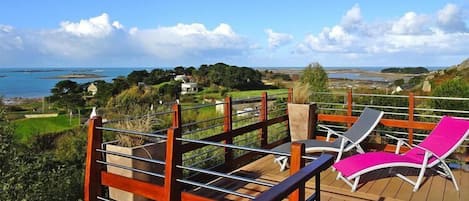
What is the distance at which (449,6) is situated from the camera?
43.7ft

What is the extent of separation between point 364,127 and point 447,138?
1.01 meters

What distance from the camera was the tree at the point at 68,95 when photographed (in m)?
24.5

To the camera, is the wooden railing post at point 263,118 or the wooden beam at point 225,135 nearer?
the wooden beam at point 225,135

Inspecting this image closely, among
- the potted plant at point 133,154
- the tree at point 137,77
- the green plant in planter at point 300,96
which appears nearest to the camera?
the potted plant at point 133,154

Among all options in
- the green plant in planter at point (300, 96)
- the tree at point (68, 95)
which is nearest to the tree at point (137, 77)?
the tree at point (68, 95)

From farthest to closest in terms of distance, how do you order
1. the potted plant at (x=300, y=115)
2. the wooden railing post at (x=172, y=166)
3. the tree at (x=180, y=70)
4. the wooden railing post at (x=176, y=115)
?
the tree at (x=180, y=70) → the potted plant at (x=300, y=115) → the wooden railing post at (x=176, y=115) → the wooden railing post at (x=172, y=166)

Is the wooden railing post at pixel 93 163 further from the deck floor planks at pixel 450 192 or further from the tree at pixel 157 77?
the tree at pixel 157 77

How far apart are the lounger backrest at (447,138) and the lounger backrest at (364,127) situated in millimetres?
598

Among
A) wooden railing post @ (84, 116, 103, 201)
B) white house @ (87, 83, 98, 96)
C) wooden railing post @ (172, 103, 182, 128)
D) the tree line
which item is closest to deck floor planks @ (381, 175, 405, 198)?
wooden railing post @ (172, 103, 182, 128)

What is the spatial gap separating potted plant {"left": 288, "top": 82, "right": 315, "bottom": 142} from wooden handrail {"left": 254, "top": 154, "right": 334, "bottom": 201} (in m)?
4.57

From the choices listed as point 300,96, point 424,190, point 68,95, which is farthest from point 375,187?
point 68,95

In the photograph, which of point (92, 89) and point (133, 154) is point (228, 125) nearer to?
point (133, 154)

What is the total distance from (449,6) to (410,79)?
34.6 ft

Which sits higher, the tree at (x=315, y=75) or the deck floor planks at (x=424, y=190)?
the tree at (x=315, y=75)
